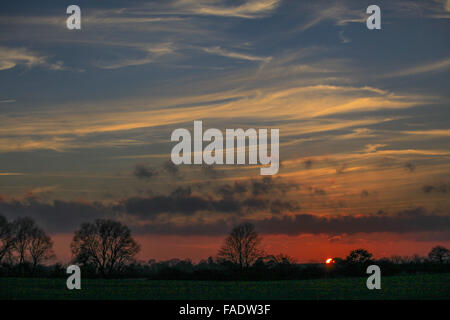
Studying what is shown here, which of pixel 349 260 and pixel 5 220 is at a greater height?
pixel 5 220

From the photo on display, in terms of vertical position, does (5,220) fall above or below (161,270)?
above

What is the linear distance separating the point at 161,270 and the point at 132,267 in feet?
44.7

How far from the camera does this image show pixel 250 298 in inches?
1993

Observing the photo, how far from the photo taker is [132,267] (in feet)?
343

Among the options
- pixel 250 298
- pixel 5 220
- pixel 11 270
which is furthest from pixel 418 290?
pixel 5 220
